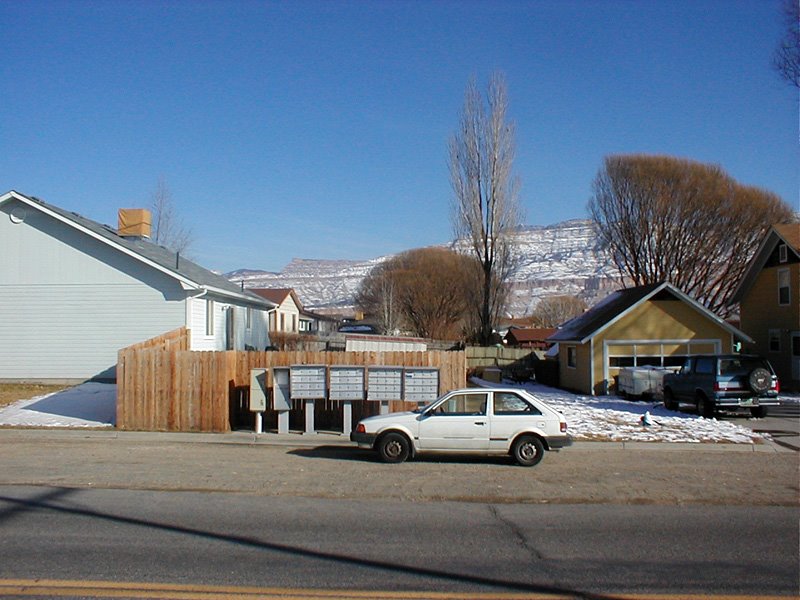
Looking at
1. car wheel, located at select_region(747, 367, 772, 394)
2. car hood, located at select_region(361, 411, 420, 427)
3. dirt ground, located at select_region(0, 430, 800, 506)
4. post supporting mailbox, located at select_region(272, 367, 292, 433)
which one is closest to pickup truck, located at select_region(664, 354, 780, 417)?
car wheel, located at select_region(747, 367, 772, 394)

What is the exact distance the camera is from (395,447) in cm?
1355

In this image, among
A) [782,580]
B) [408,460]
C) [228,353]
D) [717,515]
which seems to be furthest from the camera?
[228,353]

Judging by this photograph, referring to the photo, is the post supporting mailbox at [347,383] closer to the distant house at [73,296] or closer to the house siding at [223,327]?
the house siding at [223,327]

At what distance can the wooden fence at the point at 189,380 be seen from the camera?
17.5m

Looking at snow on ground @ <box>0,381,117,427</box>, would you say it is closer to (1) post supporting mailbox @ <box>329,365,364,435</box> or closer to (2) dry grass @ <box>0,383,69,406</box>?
(2) dry grass @ <box>0,383,69,406</box>

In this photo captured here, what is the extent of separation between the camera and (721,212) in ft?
168

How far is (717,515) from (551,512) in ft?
7.21

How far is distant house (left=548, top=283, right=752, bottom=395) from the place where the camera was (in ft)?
96.7

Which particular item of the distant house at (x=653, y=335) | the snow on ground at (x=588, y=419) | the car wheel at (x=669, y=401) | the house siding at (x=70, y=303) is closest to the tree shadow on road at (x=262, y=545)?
the snow on ground at (x=588, y=419)

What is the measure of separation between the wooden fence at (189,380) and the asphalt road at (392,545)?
648cm

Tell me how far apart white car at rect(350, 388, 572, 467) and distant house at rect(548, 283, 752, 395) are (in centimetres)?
1689

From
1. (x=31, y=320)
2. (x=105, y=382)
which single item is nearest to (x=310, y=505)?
(x=105, y=382)

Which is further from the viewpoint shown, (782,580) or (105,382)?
(105,382)

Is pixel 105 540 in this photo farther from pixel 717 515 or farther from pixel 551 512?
pixel 717 515
